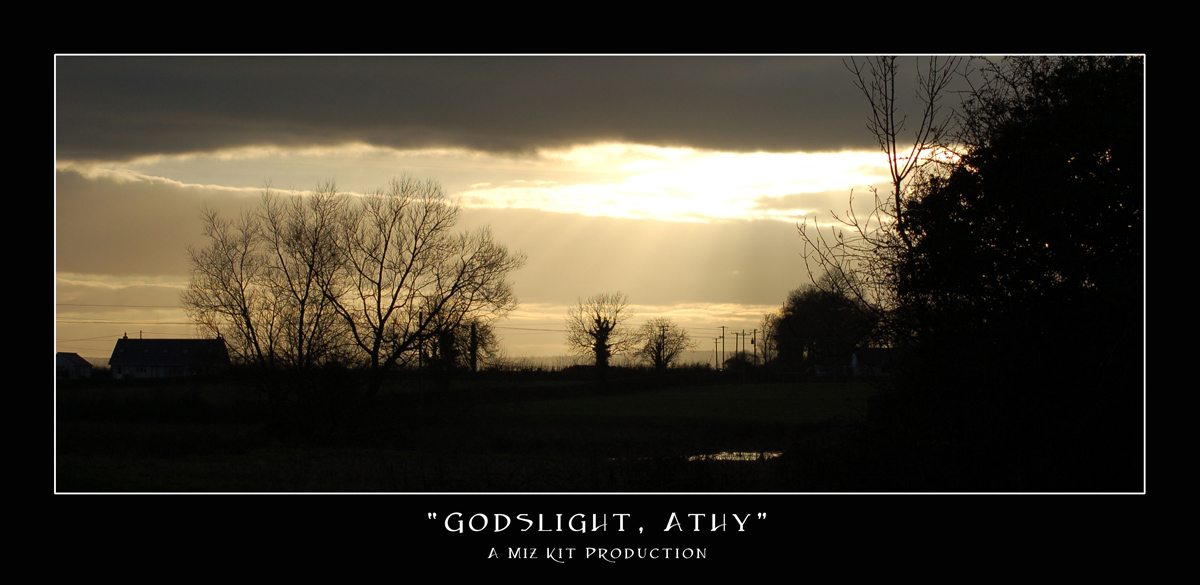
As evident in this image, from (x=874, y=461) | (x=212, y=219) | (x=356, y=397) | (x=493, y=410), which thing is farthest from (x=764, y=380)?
(x=874, y=461)

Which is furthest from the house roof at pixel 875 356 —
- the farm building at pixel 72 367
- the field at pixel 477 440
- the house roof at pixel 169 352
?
the farm building at pixel 72 367

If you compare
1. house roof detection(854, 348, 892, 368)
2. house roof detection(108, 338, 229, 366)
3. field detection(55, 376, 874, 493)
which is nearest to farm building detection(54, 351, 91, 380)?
field detection(55, 376, 874, 493)

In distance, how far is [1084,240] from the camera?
11273 mm

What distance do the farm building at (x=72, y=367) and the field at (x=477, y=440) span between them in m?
2.42

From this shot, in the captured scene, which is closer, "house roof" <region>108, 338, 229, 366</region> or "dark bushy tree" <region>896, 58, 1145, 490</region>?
"dark bushy tree" <region>896, 58, 1145, 490</region>

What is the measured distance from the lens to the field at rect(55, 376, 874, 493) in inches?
538

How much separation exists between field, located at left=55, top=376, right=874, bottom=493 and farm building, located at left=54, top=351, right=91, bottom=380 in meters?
2.42

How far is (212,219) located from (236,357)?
22.8 feet

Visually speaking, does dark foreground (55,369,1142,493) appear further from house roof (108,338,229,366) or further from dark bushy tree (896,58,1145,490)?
house roof (108,338,229,366)

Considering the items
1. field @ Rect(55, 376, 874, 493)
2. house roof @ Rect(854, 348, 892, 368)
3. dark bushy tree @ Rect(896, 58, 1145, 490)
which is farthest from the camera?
house roof @ Rect(854, 348, 892, 368)

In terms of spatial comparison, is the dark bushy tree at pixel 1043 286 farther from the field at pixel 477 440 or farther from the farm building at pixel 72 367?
the farm building at pixel 72 367

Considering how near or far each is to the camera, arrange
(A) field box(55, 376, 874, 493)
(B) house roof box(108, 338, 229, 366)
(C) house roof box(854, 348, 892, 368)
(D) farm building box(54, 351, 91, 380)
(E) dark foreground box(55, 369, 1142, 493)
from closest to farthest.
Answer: (E) dark foreground box(55, 369, 1142, 493), (A) field box(55, 376, 874, 493), (C) house roof box(854, 348, 892, 368), (B) house roof box(108, 338, 229, 366), (D) farm building box(54, 351, 91, 380)

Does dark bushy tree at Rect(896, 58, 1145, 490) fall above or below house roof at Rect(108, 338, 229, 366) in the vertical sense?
above

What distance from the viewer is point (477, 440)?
28516 millimetres
